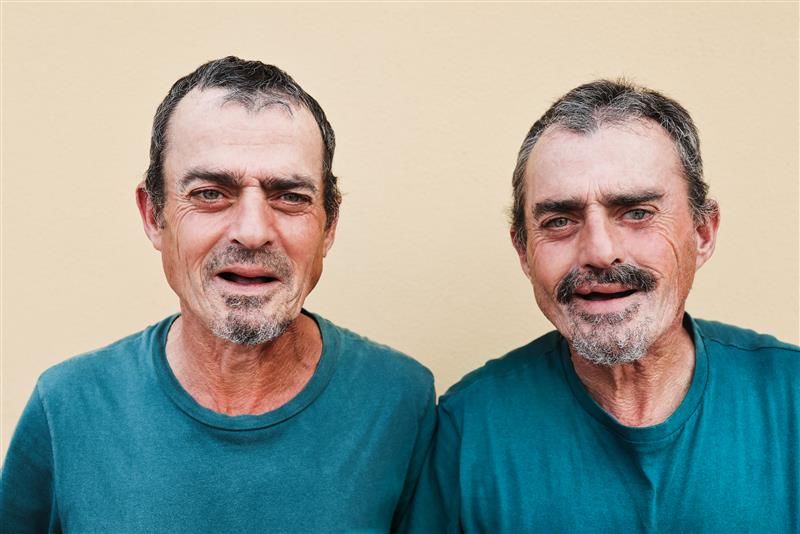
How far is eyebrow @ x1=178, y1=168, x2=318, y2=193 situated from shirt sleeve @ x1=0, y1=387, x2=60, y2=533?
0.62m

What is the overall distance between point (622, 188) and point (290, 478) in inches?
36.9

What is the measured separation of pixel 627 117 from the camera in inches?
66.3

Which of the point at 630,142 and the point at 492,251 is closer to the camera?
the point at 630,142

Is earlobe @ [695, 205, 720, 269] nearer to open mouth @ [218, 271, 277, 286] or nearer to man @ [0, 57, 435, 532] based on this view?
man @ [0, 57, 435, 532]

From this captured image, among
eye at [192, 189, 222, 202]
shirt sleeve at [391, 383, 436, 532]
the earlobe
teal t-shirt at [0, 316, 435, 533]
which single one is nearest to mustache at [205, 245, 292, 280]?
eye at [192, 189, 222, 202]

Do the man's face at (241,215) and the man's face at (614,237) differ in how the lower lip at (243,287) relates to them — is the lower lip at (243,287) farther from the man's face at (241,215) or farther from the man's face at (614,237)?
the man's face at (614,237)

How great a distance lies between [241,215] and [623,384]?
0.93 m

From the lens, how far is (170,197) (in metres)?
Answer: 1.68

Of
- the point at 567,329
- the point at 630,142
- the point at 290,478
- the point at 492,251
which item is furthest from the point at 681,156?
the point at 290,478

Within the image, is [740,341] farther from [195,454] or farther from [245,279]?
[195,454]

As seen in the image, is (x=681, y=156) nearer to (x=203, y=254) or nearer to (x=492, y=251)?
(x=492, y=251)

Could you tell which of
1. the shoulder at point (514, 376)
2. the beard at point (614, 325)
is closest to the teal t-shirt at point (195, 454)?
the shoulder at point (514, 376)

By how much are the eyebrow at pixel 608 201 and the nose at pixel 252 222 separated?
0.59 meters

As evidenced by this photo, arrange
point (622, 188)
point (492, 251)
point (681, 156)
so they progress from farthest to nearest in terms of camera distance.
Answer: point (492, 251) → point (681, 156) → point (622, 188)
